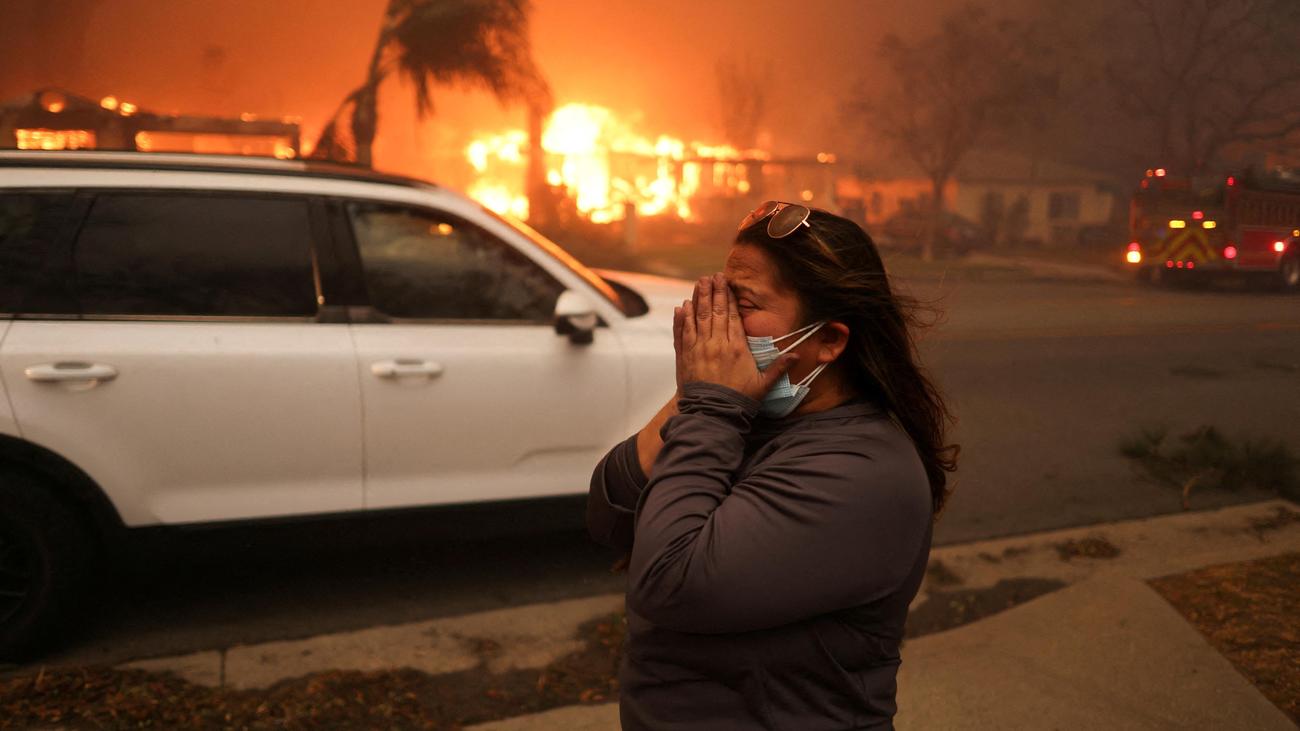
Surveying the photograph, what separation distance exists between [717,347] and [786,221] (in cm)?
24

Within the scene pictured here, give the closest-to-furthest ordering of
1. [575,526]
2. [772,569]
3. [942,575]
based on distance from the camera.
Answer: [772,569]
[575,526]
[942,575]

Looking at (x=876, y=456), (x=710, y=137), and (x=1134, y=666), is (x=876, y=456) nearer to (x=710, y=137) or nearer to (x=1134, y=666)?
(x=1134, y=666)

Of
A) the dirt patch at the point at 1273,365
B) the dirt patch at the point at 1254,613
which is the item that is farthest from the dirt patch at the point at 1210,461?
the dirt patch at the point at 1254,613

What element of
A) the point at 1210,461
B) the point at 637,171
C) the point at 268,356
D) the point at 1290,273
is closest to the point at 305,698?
the point at 268,356

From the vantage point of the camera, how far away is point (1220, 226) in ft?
14.3

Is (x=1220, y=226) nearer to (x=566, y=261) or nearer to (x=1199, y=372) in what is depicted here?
(x=1199, y=372)

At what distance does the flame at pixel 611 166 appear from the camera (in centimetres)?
2975

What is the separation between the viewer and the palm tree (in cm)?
1523

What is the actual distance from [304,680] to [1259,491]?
4510mm

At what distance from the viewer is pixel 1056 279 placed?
39.5 feet

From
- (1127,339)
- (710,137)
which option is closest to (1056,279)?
(1127,339)

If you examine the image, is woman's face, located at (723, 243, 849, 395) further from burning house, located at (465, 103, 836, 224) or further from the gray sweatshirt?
burning house, located at (465, 103, 836, 224)

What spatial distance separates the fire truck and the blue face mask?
3046 millimetres

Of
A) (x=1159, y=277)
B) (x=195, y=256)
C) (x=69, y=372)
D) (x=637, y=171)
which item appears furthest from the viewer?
(x=637, y=171)
